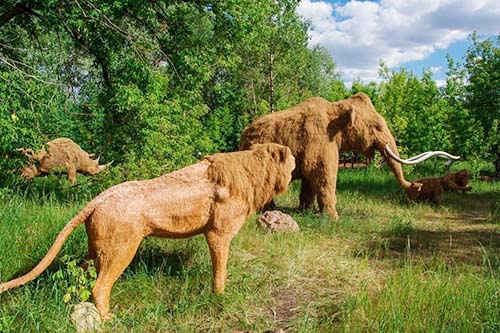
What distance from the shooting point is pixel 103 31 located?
7.25m

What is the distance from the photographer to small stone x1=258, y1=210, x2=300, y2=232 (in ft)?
19.0

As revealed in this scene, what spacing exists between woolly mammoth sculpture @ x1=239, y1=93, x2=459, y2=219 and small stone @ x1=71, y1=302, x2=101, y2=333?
434 cm

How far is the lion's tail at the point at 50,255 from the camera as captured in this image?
2.99 metres

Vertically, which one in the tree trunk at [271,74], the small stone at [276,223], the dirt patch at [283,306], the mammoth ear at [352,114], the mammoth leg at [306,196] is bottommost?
the dirt patch at [283,306]

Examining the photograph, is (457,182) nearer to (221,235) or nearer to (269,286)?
(269,286)

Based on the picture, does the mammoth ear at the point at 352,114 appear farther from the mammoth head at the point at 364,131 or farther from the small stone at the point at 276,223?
the small stone at the point at 276,223

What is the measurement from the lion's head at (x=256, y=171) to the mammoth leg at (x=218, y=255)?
0.35 meters

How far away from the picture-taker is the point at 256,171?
12.3ft

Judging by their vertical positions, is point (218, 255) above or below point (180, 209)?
below

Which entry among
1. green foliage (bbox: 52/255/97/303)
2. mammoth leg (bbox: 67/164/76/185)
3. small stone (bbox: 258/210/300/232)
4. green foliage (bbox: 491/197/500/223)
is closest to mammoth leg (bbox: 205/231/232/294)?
green foliage (bbox: 52/255/97/303)

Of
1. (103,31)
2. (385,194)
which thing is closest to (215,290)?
(103,31)

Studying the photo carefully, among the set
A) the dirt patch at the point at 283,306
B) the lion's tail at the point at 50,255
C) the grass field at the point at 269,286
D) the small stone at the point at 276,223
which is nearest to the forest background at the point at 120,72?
the grass field at the point at 269,286

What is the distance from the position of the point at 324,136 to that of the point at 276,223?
1.71 metres

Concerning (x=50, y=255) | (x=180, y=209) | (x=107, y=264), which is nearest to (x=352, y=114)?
(x=180, y=209)
